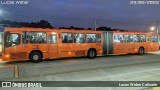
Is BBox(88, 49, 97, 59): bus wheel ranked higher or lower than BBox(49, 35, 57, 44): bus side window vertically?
lower

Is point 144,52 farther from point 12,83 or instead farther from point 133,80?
point 12,83

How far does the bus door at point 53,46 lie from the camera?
18453mm

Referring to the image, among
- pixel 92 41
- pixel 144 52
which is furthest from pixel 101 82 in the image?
pixel 144 52

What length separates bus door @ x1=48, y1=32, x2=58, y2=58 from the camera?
1845 cm

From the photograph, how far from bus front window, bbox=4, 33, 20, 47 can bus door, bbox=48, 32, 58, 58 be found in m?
2.69

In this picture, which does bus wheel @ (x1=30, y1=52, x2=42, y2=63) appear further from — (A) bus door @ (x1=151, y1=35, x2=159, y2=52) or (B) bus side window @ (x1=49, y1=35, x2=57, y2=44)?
(A) bus door @ (x1=151, y1=35, x2=159, y2=52)

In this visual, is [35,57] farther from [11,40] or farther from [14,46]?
[11,40]

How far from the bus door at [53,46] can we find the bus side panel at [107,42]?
543cm

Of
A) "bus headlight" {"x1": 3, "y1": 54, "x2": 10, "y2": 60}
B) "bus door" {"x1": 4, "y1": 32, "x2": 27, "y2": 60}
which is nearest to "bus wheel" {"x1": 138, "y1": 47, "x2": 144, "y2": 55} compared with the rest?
"bus door" {"x1": 4, "y1": 32, "x2": 27, "y2": 60}

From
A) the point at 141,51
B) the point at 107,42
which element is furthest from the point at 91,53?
the point at 141,51

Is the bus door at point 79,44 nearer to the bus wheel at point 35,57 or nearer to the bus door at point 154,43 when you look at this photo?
the bus wheel at point 35,57

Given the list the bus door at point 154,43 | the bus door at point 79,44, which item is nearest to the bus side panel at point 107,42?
the bus door at point 79,44

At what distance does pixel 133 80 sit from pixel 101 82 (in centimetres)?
153

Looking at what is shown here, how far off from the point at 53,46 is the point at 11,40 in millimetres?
3490
